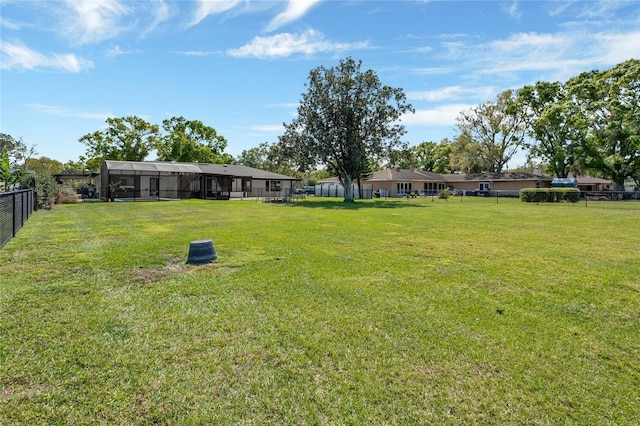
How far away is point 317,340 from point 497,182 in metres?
52.7

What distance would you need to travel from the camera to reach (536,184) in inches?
1845

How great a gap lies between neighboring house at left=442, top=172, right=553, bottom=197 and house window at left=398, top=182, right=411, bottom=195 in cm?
772

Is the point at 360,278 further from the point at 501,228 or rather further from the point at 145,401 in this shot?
the point at 501,228

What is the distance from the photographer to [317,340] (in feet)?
10.9

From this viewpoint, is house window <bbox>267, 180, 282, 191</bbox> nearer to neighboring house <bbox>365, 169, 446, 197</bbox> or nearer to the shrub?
neighboring house <bbox>365, 169, 446, 197</bbox>

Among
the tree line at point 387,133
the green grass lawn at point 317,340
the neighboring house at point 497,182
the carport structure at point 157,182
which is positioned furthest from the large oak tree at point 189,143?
the green grass lawn at point 317,340

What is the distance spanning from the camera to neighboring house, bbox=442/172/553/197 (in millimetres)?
46188

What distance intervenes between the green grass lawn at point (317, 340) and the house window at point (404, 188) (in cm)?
4010

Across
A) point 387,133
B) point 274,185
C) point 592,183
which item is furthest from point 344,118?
point 592,183

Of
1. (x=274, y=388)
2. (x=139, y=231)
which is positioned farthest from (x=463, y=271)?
(x=139, y=231)

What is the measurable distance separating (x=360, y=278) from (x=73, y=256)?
573 cm

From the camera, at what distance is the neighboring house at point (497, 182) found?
1818 inches

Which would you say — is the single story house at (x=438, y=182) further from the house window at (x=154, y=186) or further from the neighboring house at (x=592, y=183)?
the house window at (x=154, y=186)

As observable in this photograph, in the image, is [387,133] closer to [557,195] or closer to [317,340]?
[557,195]
